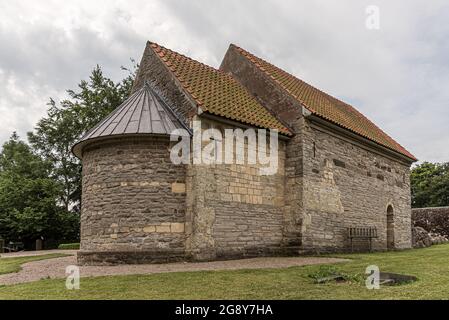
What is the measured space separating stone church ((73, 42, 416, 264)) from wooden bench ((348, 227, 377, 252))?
0.20 meters

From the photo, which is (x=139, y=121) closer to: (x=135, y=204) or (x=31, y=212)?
(x=135, y=204)

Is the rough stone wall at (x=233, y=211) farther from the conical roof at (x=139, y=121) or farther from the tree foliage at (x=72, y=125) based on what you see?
the tree foliage at (x=72, y=125)

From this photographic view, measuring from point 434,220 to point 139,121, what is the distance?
26528 millimetres

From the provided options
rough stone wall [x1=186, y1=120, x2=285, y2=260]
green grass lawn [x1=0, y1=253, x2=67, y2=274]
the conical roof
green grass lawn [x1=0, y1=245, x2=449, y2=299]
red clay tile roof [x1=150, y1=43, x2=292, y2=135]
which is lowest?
green grass lawn [x1=0, y1=253, x2=67, y2=274]

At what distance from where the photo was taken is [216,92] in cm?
1406

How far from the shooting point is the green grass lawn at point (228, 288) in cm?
652

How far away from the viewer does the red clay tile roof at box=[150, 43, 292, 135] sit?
12.8 metres

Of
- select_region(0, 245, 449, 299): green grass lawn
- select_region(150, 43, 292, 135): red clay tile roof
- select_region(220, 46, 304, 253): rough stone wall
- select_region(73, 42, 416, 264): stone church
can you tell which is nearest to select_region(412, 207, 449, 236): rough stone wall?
select_region(73, 42, 416, 264): stone church

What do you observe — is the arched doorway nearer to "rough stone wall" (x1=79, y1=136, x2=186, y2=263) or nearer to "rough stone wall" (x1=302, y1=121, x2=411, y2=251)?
"rough stone wall" (x1=302, y1=121, x2=411, y2=251)

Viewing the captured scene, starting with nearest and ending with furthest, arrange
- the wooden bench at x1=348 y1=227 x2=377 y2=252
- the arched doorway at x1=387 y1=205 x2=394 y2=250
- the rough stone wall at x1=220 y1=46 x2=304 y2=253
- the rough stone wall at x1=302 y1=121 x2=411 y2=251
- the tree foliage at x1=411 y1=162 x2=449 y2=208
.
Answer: the rough stone wall at x1=220 y1=46 x2=304 y2=253
the rough stone wall at x1=302 y1=121 x2=411 y2=251
the wooden bench at x1=348 y1=227 x2=377 y2=252
the arched doorway at x1=387 y1=205 x2=394 y2=250
the tree foliage at x1=411 y1=162 x2=449 y2=208

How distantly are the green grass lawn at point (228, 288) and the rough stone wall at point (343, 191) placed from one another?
5887 mm

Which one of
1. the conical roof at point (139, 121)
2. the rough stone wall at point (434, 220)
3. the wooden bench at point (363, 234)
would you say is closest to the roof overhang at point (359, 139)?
the wooden bench at point (363, 234)

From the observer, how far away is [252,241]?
1314 centimetres

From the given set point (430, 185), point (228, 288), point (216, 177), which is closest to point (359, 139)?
point (216, 177)
